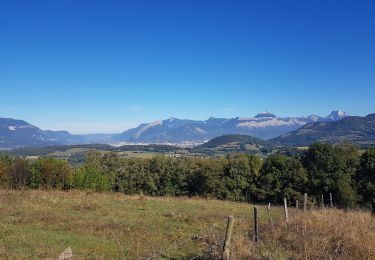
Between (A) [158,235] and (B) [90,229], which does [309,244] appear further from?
(B) [90,229]

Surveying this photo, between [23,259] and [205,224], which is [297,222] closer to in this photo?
[205,224]

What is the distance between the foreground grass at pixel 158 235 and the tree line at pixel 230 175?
2867cm

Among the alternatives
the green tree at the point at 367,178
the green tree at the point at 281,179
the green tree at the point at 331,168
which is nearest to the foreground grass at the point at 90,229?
the green tree at the point at 367,178

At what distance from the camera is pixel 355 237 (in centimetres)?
1209

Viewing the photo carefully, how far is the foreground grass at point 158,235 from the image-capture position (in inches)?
460

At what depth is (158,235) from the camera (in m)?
17.4

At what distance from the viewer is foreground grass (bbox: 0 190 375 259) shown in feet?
38.3

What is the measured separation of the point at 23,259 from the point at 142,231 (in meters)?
6.93

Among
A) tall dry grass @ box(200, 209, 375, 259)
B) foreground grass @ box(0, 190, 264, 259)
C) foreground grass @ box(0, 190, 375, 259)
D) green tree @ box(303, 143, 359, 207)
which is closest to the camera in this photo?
tall dry grass @ box(200, 209, 375, 259)

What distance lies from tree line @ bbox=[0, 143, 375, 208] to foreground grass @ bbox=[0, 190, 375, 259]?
28.7 m

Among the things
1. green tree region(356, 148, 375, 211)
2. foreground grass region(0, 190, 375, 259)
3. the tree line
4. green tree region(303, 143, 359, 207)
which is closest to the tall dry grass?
foreground grass region(0, 190, 375, 259)

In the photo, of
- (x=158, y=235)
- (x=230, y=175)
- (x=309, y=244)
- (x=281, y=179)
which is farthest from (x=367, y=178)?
(x=309, y=244)

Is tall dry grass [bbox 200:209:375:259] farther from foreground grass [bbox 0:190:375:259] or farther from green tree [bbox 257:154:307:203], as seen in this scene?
green tree [bbox 257:154:307:203]

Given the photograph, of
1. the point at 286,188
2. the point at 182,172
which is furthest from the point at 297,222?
the point at 182,172
